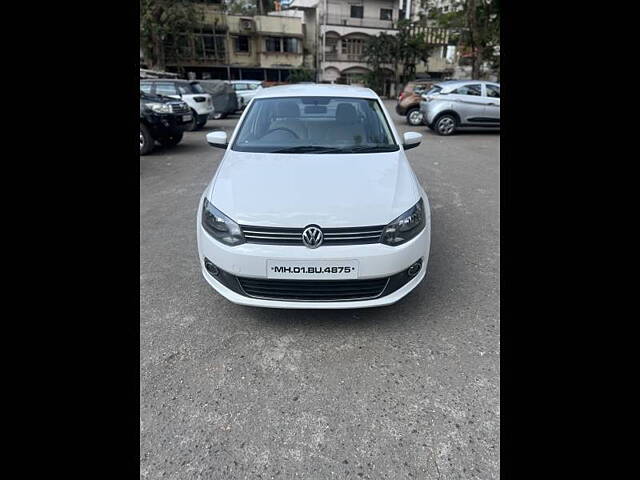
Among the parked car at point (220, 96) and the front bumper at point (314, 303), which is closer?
the front bumper at point (314, 303)

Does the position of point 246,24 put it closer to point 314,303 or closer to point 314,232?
point 314,232

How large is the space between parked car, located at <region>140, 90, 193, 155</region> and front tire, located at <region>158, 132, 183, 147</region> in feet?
0.28

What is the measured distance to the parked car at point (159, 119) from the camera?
7.96 m

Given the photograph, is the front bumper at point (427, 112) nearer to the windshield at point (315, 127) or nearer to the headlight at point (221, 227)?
the windshield at point (315, 127)

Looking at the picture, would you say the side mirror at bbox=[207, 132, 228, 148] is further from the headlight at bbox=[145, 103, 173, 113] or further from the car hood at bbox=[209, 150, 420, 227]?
the headlight at bbox=[145, 103, 173, 113]

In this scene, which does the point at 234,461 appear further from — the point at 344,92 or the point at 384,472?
the point at 344,92

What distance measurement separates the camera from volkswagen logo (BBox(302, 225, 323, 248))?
82.5 inches

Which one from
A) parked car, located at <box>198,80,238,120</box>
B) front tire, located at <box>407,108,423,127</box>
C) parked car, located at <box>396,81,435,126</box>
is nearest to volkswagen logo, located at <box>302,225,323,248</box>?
parked car, located at <box>396,81,435,126</box>

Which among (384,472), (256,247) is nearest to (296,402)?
(384,472)

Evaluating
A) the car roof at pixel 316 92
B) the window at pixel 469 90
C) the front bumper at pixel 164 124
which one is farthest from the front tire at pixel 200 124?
the car roof at pixel 316 92

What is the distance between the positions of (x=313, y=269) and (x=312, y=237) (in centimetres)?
19

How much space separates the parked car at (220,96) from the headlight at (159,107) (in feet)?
19.6
